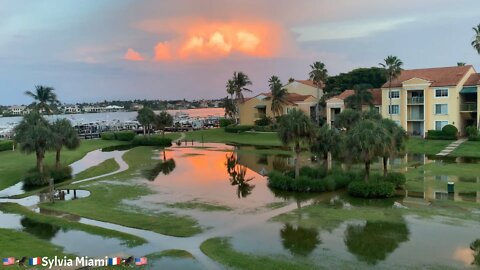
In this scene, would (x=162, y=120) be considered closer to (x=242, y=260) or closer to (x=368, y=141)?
(x=368, y=141)

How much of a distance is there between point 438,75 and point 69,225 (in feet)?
195

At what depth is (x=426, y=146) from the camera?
188ft

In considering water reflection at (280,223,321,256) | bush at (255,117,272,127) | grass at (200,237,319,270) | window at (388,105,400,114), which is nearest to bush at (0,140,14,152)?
bush at (255,117,272,127)

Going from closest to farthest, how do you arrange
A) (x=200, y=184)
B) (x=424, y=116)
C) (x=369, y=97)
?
(x=200, y=184) → (x=424, y=116) → (x=369, y=97)

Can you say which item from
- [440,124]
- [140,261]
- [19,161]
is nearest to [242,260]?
[140,261]

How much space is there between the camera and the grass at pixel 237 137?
72.4 meters

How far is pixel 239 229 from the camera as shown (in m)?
24.3

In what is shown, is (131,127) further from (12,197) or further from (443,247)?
(443,247)

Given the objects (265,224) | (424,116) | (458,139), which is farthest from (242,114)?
(265,224)

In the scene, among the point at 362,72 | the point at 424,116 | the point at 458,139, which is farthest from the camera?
the point at 362,72

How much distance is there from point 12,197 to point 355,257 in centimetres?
2693

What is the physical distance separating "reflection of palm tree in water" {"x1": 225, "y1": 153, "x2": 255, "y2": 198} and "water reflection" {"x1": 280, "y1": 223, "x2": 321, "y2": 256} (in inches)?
373

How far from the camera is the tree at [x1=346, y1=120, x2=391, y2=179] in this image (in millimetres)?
30906

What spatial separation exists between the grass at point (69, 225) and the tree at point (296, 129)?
1604cm
